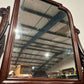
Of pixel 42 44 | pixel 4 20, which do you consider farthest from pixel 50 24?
pixel 4 20

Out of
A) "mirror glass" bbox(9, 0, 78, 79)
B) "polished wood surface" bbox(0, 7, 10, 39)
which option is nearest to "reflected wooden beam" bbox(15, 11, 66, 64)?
"mirror glass" bbox(9, 0, 78, 79)

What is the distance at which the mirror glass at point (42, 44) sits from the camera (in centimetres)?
50

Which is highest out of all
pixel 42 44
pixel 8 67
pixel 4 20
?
pixel 4 20

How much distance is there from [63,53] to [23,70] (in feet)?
0.95

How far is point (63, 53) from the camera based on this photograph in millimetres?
633

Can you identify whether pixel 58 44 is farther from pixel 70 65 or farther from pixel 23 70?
pixel 23 70

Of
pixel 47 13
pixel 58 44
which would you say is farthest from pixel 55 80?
pixel 47 13

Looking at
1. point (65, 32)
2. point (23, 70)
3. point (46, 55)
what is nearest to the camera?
point (23, 70)

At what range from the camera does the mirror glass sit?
19.5 inches

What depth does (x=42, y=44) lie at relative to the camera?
595mm

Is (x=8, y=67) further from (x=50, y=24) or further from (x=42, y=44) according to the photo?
(x=50, y=24)

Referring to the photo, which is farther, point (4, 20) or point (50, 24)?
point (50, 24)

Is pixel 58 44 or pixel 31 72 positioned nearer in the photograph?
pixel 31 72

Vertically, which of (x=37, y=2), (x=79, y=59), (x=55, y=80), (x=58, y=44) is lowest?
(x=55, y=80)
